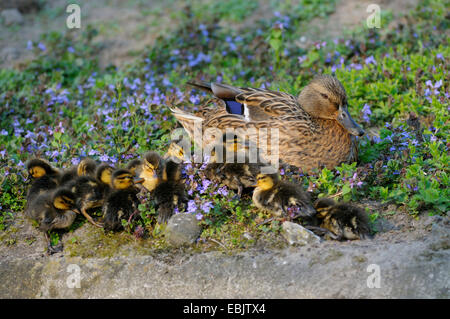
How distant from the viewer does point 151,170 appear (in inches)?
204

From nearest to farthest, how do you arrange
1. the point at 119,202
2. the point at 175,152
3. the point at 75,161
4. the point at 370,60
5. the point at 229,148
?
the point at 119,202 < the point at 229,148 < the point at 175,152 < the point at 75,161 < the point at 370,60

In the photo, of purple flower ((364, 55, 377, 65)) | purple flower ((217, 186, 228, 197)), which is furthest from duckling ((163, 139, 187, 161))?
purple flower ((364, 55, 377, 65))

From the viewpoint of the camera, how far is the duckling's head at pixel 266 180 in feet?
16.2

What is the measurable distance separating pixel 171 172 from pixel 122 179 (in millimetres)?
469

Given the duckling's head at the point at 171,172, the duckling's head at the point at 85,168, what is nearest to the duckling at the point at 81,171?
the duckling's head at the point at 85,168

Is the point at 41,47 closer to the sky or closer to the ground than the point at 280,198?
closer to the sky

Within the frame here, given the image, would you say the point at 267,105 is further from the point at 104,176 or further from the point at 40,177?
the point at 40,177

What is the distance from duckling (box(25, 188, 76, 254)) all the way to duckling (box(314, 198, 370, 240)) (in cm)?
226

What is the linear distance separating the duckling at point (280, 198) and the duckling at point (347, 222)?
167 millimetres

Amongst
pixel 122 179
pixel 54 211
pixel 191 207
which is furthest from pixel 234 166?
pixel 54 211

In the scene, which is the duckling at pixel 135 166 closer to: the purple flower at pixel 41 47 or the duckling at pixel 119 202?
the duckling at pixel 119 202

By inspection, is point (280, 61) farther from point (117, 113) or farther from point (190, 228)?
point (190, 228)

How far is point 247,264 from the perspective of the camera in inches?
179
